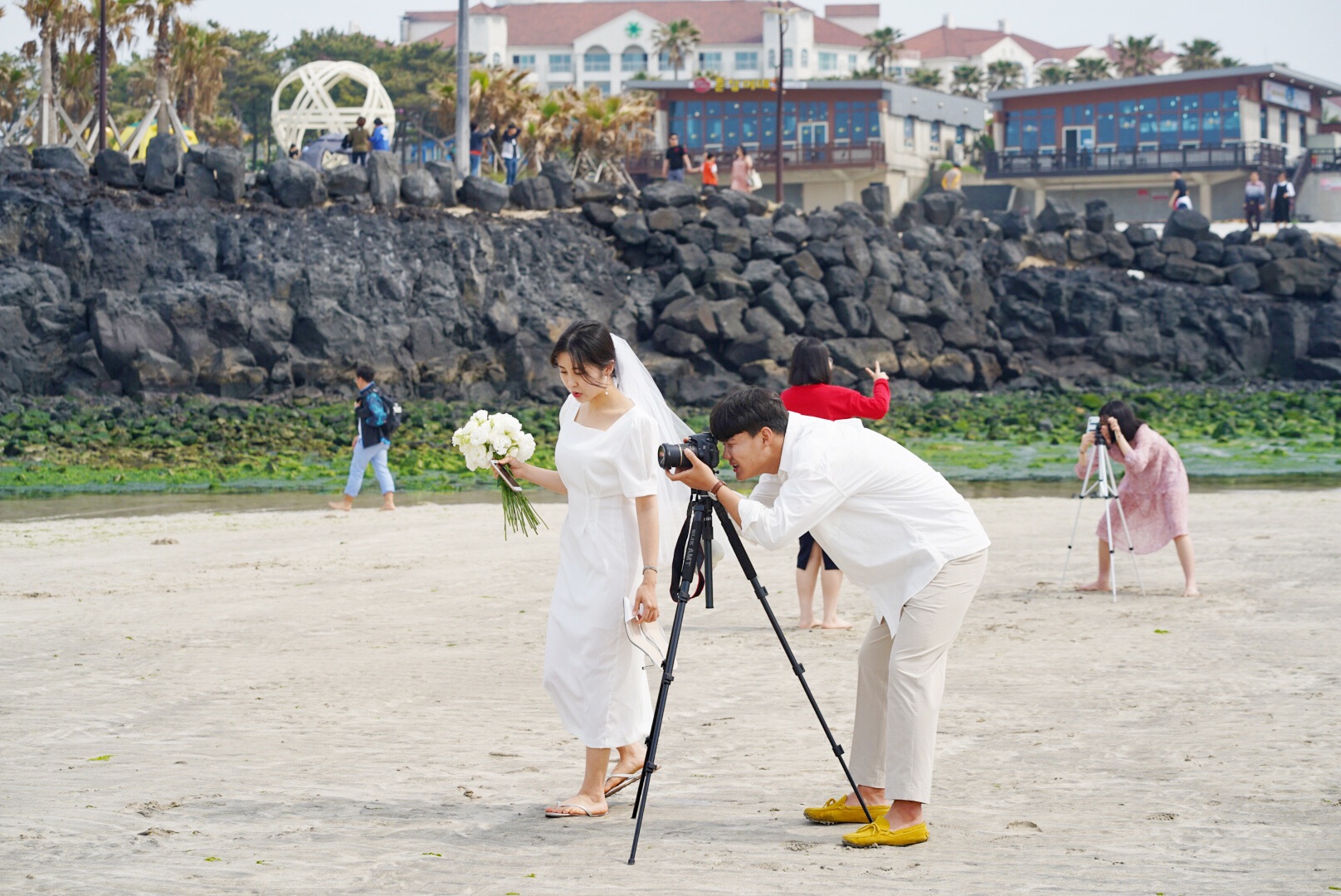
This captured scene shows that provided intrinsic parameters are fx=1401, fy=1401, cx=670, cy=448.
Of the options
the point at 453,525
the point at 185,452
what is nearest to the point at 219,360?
the point at 185,452

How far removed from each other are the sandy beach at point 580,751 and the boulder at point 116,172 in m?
22.1

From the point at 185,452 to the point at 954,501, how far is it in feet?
69.2

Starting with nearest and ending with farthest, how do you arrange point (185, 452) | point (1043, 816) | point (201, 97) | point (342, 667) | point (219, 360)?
point (1043, 816)
point (342, 667)
point (185, 452)
point (219, 360)
point (201, 97)

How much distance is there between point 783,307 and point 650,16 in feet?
232

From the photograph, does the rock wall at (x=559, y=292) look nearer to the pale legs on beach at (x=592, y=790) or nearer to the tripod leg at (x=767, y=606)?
the pale legs on beach at (x=592, y=790)

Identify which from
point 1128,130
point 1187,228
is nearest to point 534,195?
point 1187,228

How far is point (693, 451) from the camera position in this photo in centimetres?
490

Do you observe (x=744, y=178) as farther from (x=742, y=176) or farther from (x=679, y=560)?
(x=679, y=560)

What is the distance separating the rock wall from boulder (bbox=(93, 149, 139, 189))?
0.08 meters

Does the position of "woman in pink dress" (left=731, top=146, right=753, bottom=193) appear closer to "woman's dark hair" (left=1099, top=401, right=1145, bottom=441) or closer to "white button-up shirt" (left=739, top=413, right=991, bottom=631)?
"woman's dark hair" (left=1099, top=401, right=1145, bottom=441)

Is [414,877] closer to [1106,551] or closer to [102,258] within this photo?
[1106,551]

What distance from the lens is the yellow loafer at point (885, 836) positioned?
502 centimetres

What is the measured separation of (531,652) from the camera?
8.91 metres

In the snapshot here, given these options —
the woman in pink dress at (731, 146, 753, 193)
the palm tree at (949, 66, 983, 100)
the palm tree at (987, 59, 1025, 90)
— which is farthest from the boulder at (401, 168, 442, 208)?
the palm tree at (987, 59, 1025, 90)
